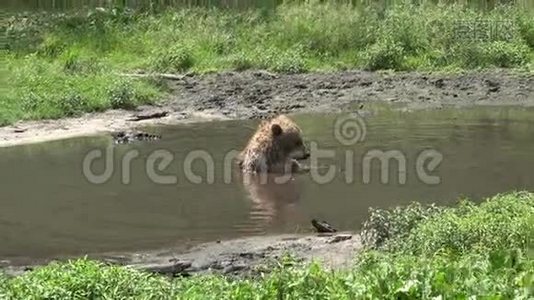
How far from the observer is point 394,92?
2197 cm

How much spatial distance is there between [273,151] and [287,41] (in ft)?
36.8

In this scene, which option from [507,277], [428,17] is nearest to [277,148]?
[507,277]

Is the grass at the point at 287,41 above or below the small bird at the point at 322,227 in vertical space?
above

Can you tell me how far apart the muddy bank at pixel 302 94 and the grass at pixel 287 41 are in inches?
33.1

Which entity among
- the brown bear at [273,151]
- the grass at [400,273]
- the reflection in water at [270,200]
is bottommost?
the reflection in water at [270,200]

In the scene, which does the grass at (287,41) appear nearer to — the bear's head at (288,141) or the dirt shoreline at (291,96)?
the dirt shoreline at (291,96)

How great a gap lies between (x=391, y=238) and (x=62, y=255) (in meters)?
3.50

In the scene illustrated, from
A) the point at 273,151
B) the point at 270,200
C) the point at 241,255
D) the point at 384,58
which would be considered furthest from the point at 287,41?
the point at 241,255

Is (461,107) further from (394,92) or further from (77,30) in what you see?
(77,30)

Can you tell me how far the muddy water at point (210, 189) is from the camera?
11.7 meters

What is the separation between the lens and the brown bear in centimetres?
1470

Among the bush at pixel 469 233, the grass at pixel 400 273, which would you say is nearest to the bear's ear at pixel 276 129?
the grass at pixel 400 273

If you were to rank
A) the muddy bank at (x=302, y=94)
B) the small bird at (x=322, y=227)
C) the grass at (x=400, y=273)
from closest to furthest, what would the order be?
the grass at (x=400, y=273), the small bird at (x=322, y=227), the muddy bank at (x=302, y=94)

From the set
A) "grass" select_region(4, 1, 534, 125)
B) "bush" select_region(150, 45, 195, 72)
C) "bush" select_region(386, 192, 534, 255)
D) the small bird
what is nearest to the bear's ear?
the small bird
